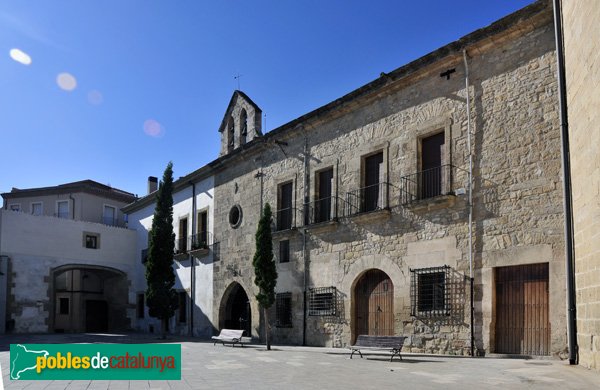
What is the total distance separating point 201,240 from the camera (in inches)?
878

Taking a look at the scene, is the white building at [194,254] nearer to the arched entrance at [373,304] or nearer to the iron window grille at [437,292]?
the arched entrance at [373,304]

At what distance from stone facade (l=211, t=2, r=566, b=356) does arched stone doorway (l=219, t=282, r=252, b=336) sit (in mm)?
1894

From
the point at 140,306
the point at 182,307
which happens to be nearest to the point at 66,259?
the point at 140,306

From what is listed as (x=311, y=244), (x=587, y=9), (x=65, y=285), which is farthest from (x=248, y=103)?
(x=65, y=285)

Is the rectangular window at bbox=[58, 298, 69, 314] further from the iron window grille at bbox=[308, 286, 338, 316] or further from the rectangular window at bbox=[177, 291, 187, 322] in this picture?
the iron window grille at bbox=[308, 286, 338, 316]

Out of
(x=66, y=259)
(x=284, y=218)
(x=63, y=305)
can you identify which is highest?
(x=284, y=218)

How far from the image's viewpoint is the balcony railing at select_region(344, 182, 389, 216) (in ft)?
46.4

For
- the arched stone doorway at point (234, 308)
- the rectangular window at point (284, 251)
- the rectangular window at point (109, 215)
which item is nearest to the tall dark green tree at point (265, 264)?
the rectangular window at point (284, 251)

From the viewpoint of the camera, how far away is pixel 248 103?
2089 centimetres

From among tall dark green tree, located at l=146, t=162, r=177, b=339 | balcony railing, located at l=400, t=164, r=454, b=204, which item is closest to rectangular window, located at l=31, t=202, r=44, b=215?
tall dark green tree, located at l=146, t=162, r=177, b=339

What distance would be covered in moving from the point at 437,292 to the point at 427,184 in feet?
7.93

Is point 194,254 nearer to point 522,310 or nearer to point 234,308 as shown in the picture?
point 234,308

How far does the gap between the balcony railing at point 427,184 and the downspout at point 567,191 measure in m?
2.74

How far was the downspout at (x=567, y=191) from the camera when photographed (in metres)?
9.51
